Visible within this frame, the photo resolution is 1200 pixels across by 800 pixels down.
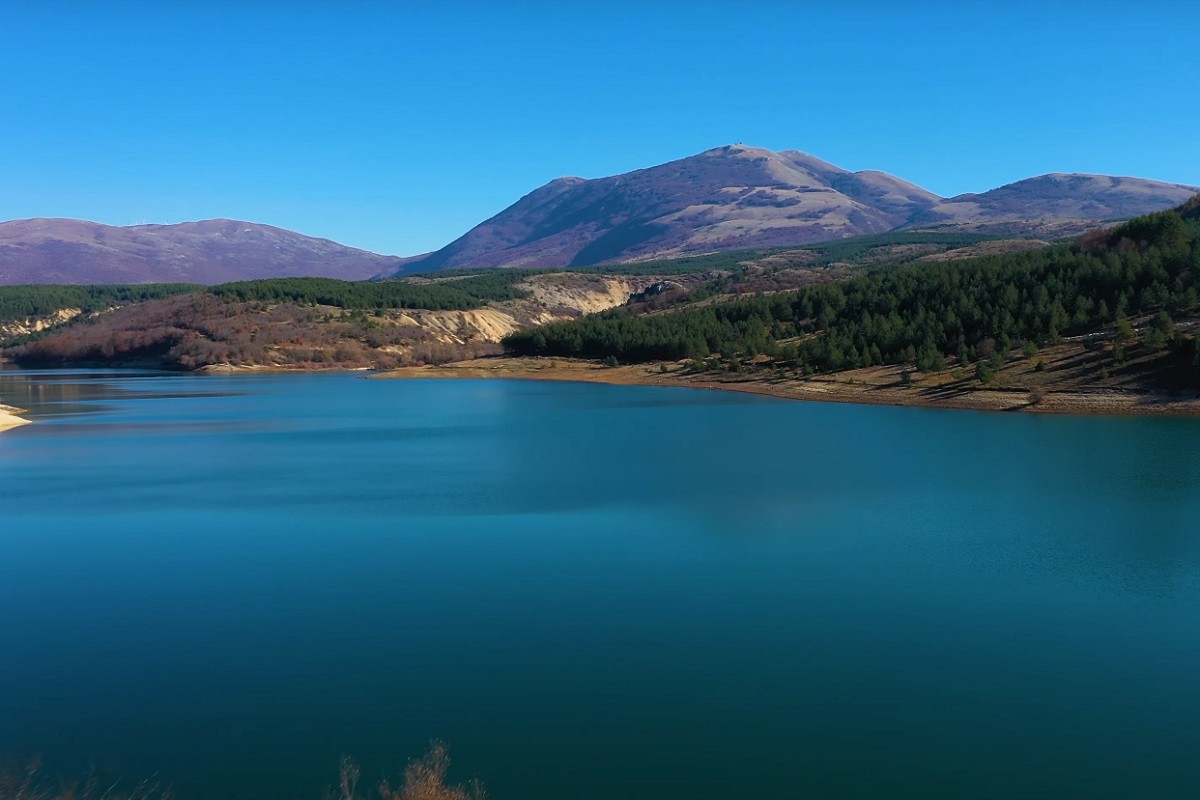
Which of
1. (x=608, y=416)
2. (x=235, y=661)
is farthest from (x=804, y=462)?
(x=235, y=661)

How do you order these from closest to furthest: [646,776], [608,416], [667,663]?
[646,776] < [667,663] < [608,416]

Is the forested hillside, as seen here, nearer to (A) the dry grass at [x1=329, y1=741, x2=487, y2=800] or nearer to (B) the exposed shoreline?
(B) the exposed shoreline

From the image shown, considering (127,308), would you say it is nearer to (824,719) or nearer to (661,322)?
(661,322)

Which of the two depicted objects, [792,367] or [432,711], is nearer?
[432,711]

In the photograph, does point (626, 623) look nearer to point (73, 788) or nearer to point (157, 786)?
point (157, 786)

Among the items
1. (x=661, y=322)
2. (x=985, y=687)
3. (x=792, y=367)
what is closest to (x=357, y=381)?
(x=661, y=322)

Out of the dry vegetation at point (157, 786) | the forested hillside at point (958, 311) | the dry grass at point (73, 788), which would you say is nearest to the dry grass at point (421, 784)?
the dry vegetation at point (157, 786)

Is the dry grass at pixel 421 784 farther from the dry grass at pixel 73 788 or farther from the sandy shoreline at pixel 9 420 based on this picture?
the sandy shoreline at pixel 9 420

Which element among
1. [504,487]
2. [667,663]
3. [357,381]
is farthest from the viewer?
[357,381]
